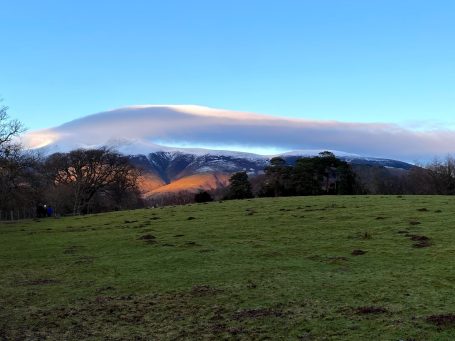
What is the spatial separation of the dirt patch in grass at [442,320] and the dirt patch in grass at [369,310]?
40.8 inches

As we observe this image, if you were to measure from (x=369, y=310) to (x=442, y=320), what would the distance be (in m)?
1.60

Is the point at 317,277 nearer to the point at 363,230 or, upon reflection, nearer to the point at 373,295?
the point at 373,295

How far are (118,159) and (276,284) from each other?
94.1 meters

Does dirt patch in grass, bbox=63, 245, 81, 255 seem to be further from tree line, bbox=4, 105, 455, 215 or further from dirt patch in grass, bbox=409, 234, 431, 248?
tree line, bbox=4, 105, 455, 215

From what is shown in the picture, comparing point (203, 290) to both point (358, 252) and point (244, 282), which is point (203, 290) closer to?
point (244, 282)

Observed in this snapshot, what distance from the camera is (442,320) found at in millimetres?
Answer: 10016

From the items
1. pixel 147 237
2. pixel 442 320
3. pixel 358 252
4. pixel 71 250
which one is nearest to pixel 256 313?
pixel 442 320

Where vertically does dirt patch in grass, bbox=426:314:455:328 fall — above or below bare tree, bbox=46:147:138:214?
below

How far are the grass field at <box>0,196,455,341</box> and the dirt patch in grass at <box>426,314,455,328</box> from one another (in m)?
0.04

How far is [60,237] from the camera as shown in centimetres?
3125

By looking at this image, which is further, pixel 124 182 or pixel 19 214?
pixel 124 182

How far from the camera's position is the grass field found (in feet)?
34.6

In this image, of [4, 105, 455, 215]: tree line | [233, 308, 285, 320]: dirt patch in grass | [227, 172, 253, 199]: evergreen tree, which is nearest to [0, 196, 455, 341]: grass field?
[233, 308, 285, 320]: dirt patch in grass

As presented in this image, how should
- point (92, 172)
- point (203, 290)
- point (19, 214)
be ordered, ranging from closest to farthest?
point (203, 290) < point (19, 214) < point (92, 172)
